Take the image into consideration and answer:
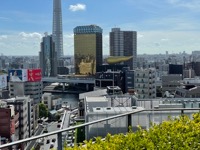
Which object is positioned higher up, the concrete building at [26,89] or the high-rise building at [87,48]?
the high-rise building at [87,48]

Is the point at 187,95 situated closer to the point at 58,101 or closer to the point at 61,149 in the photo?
the point at 58,101

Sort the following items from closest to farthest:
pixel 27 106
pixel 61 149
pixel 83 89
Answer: pixel 61 149, pixel 27 106, pixel 83 89

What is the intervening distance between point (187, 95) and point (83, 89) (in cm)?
1472

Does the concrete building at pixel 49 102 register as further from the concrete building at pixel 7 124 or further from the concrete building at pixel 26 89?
the concrete building at pixel 7 124

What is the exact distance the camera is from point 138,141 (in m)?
1.25

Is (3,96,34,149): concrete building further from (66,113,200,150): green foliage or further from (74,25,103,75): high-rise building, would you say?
(74,25,103,75): high-rise building

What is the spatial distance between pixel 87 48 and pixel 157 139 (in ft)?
105

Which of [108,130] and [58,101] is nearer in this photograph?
[108,130]

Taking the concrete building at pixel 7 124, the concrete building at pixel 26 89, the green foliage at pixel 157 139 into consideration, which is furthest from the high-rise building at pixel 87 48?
the green foliage at pixel 157 139

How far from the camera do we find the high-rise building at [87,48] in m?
32.9

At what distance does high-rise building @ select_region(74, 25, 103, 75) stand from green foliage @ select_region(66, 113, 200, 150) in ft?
102

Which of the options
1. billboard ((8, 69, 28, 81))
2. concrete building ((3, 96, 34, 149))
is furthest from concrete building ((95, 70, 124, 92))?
concrete building ((3, 96, 34, 149))

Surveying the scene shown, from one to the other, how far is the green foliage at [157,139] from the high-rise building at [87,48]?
3116cm

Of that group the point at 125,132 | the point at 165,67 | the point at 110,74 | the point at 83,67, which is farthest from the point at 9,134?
the point at 165,67
